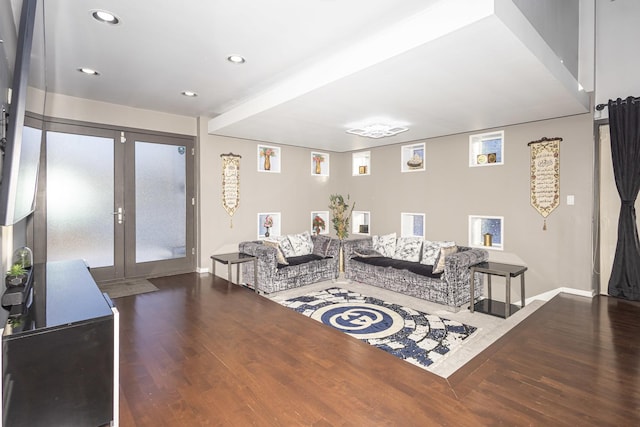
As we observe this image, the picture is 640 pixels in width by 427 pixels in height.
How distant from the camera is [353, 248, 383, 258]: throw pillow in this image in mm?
5668

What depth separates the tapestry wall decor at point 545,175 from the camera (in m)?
4.41

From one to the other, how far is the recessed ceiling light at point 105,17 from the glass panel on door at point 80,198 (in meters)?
2.66

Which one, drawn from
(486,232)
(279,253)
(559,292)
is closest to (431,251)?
(486,232)

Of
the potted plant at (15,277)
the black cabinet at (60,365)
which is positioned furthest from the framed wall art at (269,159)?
the black cabinet at (60,365)

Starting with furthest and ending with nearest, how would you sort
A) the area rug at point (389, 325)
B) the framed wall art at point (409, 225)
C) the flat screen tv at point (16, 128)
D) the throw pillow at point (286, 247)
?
1. the framed wall art at point (409, 225)
2. the throw pillow at point (286, 247)
3. the area rug at point (389, 325)
4. the flat screen tv at point (16, 128)

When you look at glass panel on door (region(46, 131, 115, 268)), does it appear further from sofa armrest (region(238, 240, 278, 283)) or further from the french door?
sofa armrest (region(238, 240, 278, 283))

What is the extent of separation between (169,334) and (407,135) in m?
4.50

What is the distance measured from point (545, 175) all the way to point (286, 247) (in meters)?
4.00

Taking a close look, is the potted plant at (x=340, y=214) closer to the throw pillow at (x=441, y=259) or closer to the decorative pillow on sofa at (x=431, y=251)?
the decorative pillow on sofa at (x=431, y=251)

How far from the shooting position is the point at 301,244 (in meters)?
5.84

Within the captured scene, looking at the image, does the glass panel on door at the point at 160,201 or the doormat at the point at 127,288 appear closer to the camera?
the doormat at the point at 127,288

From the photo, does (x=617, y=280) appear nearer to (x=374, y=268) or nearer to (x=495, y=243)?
(x=495, y=243)

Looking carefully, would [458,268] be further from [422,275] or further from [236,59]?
[236,59]

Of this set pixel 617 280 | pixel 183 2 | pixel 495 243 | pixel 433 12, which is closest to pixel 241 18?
→ pixel 183 2
